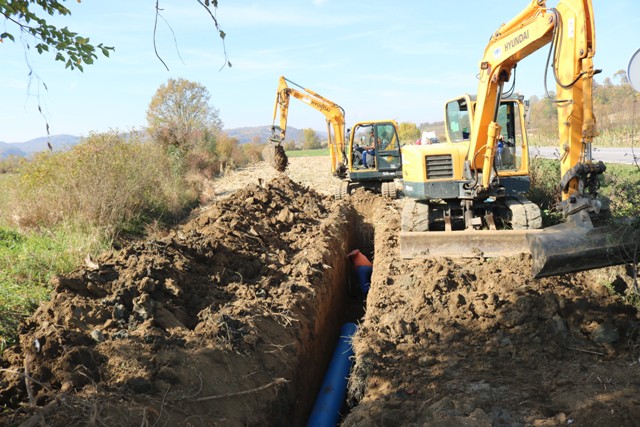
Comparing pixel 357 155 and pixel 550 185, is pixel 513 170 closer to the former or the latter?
pixel 550 185

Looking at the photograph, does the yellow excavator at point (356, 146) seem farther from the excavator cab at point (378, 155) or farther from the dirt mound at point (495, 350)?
the dirt mound at point (495, 350)

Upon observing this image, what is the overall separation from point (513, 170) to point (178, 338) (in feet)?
21.8

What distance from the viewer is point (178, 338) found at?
4.80m

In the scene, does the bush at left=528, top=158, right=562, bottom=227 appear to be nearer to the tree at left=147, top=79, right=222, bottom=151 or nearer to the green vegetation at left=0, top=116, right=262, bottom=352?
the green vegetation at left=0, top=116, right=262, bottom=352

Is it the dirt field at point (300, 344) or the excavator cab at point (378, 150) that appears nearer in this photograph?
the dirt field at point (300, 344)

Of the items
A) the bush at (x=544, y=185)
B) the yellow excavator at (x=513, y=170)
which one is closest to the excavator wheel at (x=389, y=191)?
the bush at (x=544, y=185)

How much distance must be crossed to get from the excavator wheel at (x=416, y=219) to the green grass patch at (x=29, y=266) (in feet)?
18.0

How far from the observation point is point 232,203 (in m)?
10.9

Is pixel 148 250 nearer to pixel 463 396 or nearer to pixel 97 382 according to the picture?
pixel 97 382

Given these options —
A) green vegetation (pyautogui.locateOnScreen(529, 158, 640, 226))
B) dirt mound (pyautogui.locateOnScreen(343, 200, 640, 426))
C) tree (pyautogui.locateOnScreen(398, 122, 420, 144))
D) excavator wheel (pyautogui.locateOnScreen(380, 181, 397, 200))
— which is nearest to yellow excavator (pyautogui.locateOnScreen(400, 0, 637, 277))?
dirt mound (pyautogui.locateOnScreen(343, 200, 640, 426))

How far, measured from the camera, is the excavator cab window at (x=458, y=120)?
9.27 m

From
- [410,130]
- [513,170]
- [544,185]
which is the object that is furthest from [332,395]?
[410,130]

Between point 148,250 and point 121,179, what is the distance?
263 inches

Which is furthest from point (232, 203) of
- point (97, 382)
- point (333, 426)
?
point (97, 382)
